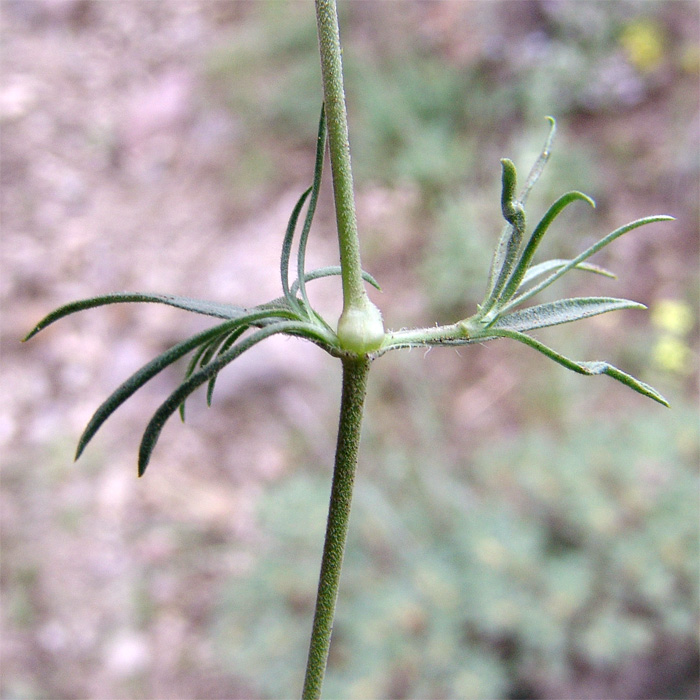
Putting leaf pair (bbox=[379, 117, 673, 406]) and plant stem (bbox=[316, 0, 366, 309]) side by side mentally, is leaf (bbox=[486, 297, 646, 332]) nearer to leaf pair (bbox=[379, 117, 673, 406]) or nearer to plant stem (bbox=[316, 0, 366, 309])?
leaf pair (bbox=[379, 117, 673, 406])

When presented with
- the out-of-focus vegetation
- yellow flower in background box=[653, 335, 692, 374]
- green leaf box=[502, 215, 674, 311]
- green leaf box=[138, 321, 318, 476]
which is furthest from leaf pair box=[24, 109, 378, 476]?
yellow flower in background box=[653, 335, 692, 374]

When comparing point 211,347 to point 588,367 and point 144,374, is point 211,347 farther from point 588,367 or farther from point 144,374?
point 588,367

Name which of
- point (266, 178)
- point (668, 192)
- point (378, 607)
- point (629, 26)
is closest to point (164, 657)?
point (378, 607)

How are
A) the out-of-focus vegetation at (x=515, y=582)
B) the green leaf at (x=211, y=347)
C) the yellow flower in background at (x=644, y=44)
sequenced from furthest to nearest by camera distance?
the yellow flower in background at (x=644, y=44) → the out-of-focus vegetation at (x=515, y=582) → the green leaf at (x=211, y=347)

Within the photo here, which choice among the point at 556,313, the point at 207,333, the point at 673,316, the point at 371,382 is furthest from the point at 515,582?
the point at 207,333

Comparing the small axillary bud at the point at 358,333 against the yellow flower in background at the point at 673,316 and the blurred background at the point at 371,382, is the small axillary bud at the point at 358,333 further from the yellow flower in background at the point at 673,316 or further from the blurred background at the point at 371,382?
the yellow flower in background at the point at 673,316

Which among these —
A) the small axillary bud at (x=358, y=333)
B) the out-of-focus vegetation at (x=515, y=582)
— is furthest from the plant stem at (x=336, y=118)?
the out-of-focus vegetation at (x=515, y=582)
